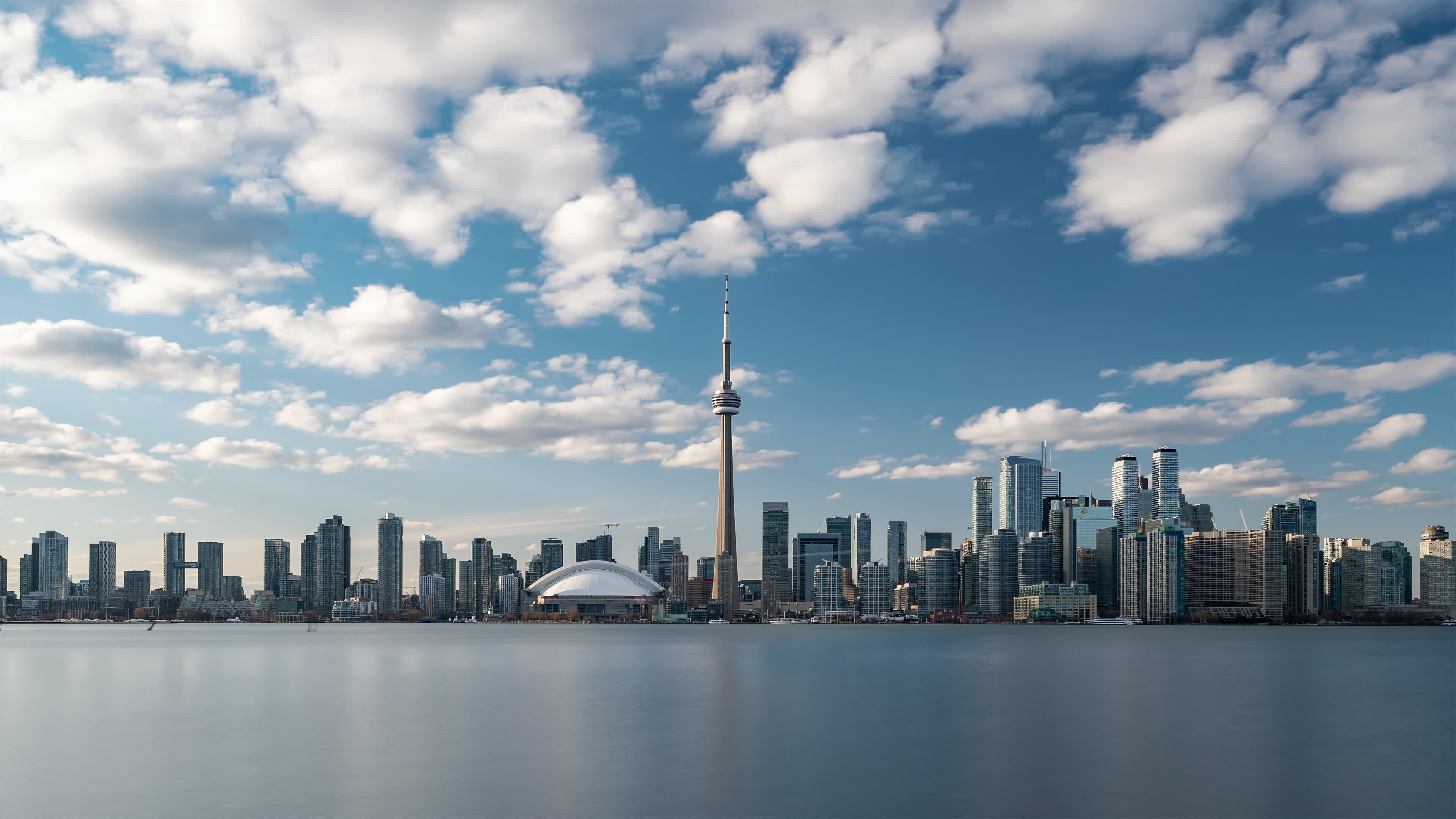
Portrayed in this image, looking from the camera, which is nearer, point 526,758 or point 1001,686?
point 526,758

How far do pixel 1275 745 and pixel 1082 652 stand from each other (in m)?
120

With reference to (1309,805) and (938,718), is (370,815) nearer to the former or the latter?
(1309,805)

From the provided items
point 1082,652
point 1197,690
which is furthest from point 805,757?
point 1082,652

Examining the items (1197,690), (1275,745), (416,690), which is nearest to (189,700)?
(416,690)

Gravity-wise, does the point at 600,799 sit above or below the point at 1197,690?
above

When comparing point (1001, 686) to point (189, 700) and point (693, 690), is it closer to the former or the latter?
point (693, 690)

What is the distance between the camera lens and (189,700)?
3268 inches

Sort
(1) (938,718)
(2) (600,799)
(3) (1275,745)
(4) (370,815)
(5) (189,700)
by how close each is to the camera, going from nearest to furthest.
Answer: (4) (370,815), (2) (600,799), (3) (1275,745), (1) (938,718), (5) (189,700)

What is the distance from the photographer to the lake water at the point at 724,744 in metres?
42.0

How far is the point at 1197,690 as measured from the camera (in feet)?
310

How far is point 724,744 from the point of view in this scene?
57281mm

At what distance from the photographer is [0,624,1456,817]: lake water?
1654 inches

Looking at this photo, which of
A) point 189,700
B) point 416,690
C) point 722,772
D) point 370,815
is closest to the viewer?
point 370,815

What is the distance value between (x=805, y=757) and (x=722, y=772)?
5.49 m
